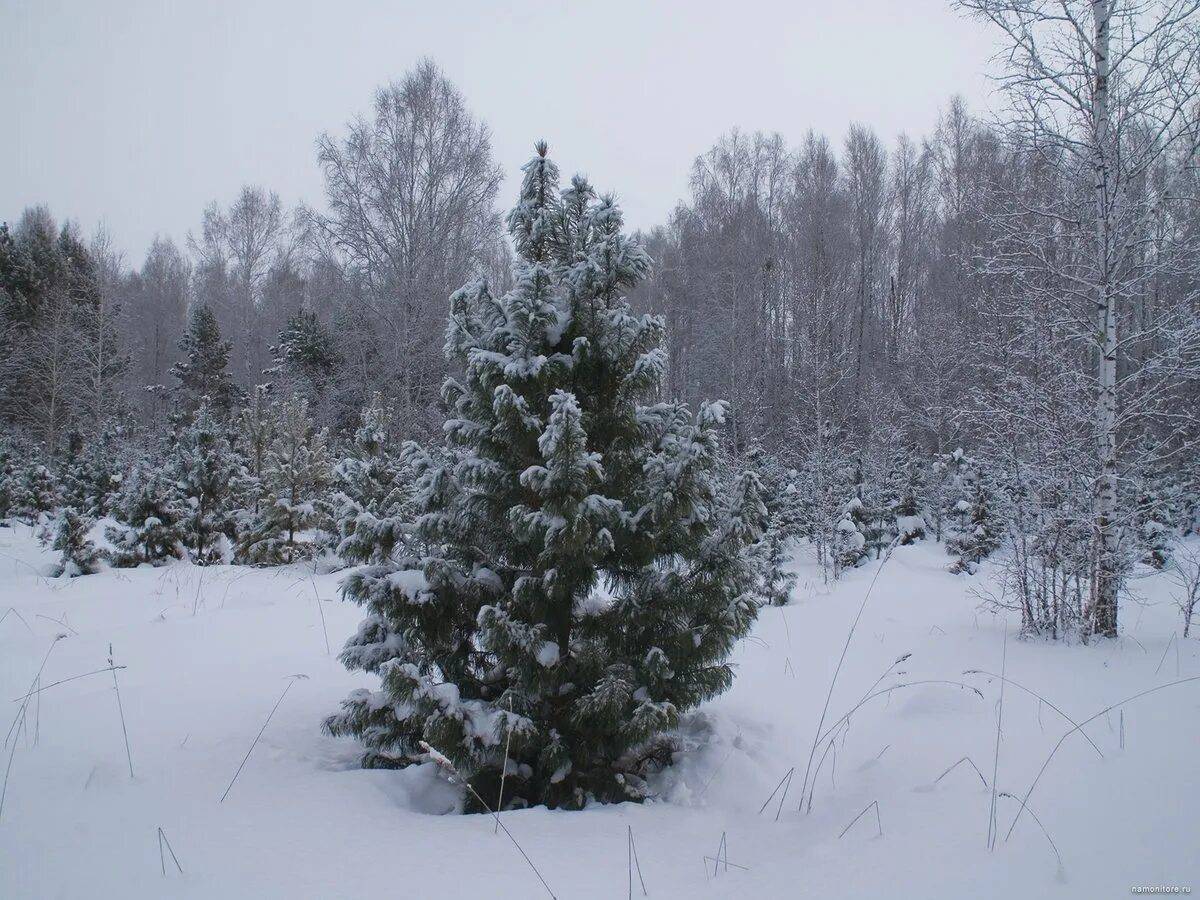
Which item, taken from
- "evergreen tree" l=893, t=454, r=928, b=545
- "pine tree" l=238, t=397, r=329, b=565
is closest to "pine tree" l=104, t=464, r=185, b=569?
"pine tree" l=238, t=397, r=329, b=565

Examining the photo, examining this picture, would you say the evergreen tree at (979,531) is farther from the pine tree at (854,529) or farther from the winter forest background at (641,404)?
the pine tree at (854,529)

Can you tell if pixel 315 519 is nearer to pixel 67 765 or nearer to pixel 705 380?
pixel 67 765

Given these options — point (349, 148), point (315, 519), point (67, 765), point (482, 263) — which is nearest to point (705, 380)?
point (482, 263)

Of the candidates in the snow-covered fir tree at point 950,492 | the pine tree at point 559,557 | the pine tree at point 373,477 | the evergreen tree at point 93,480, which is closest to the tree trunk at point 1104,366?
the pine tree at point 559,557

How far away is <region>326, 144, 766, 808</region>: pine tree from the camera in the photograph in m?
3.04

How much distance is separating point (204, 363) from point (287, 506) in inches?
784

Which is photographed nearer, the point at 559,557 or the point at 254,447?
the point at 559,557

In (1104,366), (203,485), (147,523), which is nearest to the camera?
(1104,366)

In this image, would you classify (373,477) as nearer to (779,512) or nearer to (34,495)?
(779,512)

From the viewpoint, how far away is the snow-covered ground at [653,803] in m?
2.11

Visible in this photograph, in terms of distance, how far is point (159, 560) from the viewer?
1085 centimetres

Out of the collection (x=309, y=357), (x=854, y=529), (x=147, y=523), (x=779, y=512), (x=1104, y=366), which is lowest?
(x=854, y=529)

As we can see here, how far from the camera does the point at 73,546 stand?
9.92 m

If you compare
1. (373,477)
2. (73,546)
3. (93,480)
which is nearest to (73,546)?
(73,546)
